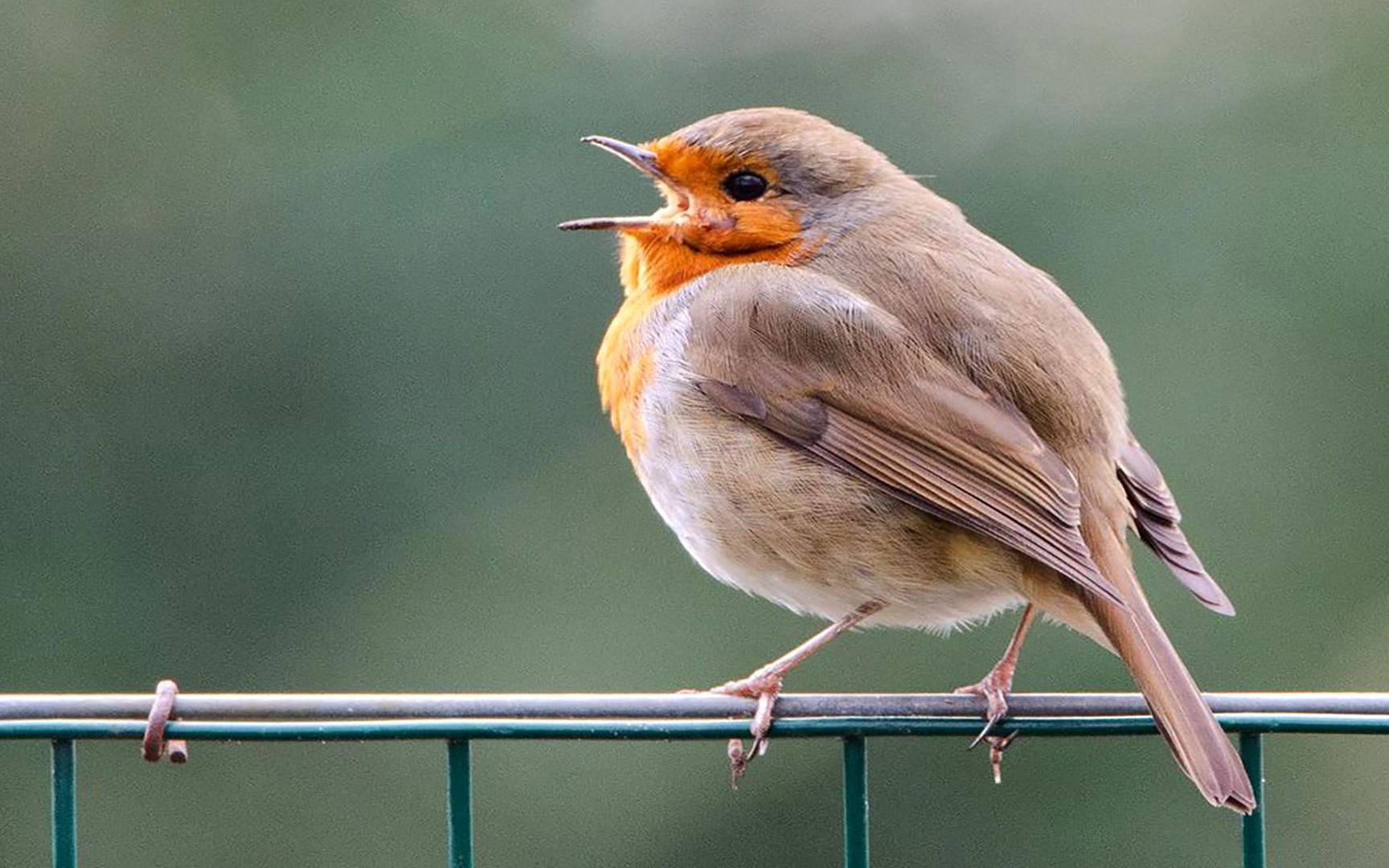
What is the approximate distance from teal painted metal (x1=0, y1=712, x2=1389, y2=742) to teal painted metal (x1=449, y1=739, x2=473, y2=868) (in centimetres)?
7

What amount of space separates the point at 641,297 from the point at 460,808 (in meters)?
1.76

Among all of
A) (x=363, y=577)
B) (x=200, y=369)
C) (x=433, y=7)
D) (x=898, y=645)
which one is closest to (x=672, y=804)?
(x=898, y=645)

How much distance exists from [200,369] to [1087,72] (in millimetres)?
4296

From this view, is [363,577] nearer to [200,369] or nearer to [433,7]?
[200,369]

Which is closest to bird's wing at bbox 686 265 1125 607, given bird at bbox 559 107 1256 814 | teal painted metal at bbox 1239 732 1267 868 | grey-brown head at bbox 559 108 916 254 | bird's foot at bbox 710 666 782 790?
bird at bbox 559 107 1256 814

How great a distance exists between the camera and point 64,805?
2.25m

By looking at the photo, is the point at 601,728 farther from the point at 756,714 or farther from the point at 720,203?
the point at 720,203

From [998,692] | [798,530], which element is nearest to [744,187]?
[798,530]

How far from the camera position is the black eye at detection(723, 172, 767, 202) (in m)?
3.94

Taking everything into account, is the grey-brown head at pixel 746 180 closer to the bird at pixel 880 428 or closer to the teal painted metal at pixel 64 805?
the bird at pixel 880 428

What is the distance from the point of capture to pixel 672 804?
8.85 meters

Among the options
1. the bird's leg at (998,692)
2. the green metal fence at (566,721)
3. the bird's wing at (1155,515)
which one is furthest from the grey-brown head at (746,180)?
the green metal fence at (566,721)

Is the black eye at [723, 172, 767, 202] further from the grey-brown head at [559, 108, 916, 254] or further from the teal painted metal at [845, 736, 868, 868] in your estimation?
the teal painted metal at [845, 736, 868, 868]

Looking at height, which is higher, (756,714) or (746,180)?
(746,180)
